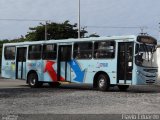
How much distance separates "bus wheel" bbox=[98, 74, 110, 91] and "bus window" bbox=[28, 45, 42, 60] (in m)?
5.13

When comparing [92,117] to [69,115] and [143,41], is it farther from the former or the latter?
[143,41]

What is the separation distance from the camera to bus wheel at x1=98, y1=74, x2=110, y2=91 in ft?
79.7

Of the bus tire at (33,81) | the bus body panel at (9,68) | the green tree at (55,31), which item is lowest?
the bus tire at (33,81)

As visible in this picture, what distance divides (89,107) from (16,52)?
47.9ft

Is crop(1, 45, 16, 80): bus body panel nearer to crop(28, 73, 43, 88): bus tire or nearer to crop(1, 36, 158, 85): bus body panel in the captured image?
crop(1, 36, 158, 85): bus body panel

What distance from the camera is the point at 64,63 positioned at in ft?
88.1

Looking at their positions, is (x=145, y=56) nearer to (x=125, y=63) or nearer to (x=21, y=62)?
(x=125, y=63)

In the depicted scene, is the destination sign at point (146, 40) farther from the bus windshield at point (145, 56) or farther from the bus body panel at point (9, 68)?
the bus body panel at point (9, 68)

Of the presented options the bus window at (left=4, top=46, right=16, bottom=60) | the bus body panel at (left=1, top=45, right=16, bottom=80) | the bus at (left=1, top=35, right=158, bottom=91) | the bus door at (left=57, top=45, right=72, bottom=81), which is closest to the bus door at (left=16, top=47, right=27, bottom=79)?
the bus at (left=1, top=35, right=158, bottom=91)

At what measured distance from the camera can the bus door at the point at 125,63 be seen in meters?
23.5

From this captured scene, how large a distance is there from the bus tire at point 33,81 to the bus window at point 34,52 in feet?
3.50

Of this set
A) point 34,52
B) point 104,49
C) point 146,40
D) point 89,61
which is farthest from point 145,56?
point 34,52

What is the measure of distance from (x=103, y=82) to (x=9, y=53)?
863 cm

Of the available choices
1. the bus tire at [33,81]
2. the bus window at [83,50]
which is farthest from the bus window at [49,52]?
the bus window at [83,50]
